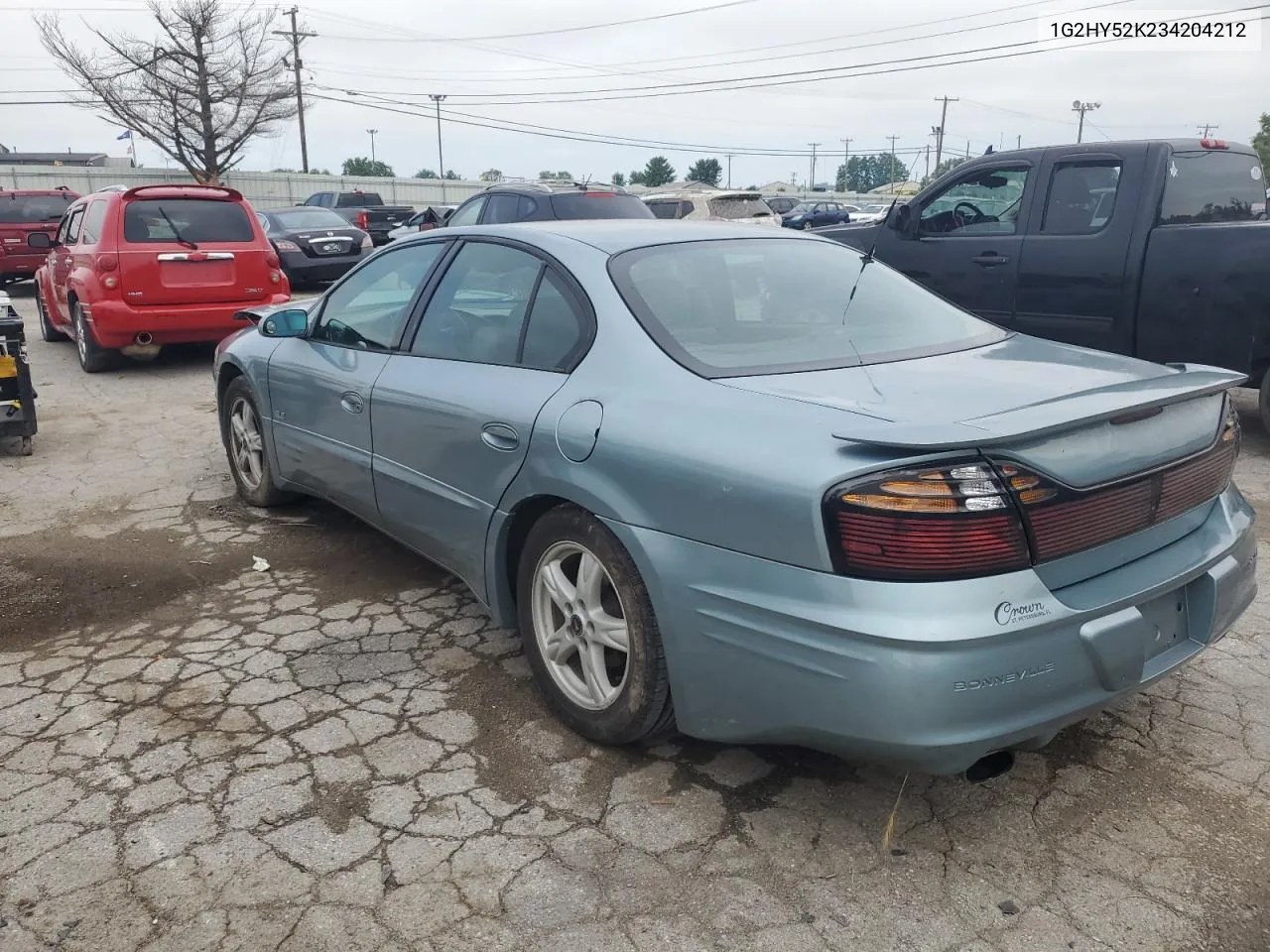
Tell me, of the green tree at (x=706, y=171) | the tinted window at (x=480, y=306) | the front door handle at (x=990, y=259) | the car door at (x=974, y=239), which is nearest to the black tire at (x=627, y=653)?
the tinted window at (x=480, y=306)

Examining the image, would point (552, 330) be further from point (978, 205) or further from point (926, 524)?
point (978, 205)

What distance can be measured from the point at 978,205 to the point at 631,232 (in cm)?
452

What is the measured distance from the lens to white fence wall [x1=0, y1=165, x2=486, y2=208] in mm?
34594

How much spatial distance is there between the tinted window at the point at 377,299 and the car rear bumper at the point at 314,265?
35.4ft

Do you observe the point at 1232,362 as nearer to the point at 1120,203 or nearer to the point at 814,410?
the point at 1120,203

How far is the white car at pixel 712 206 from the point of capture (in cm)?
1770

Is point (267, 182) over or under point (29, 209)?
over

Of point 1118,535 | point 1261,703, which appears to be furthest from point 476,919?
point 1261,703

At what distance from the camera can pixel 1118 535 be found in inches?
98.0

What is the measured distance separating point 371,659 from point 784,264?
6.56 ft

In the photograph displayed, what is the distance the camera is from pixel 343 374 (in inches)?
165

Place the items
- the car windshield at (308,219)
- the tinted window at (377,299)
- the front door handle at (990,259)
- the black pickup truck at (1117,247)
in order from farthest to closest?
the car windshield at (308,219), the front door handle at (990,259), the black pickup truck at (1117,247), the tinted window at (377,299)

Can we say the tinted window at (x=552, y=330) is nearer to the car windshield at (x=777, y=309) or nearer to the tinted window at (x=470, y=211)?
the car windshield at (x=777, y=309)

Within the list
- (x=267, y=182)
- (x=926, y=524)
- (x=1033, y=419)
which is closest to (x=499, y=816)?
(x=926, y=524)
